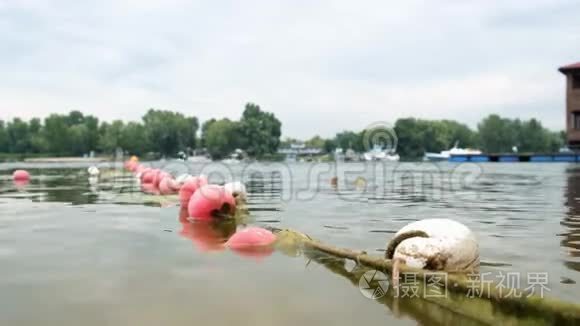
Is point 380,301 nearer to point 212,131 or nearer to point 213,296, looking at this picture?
point 213,296

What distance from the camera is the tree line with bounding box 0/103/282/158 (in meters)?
144

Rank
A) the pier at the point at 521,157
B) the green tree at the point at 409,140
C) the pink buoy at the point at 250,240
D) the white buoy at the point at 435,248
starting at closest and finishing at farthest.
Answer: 1. the white buoy at the point at 435,248
2. the pink buoy at the point at 250,240
3. the pier at the point at 521,157
4. the green tree at the point at 409,140

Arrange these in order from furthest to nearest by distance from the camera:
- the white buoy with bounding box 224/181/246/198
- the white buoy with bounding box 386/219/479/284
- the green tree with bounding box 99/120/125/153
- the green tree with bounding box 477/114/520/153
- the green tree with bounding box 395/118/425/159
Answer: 1. the green tree with bounding box 99/120/125/153
2. the green tree with bounding box 395/118/425/159
3. the green tree with bounding box 477/114/520/153
4. the white buoy with bounding box 224/181/246/198
5. the white buoy with bounding box 386/219/479/284

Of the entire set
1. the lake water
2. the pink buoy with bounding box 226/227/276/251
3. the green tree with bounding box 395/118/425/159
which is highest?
the green tree with bounding box 395/118/425/159

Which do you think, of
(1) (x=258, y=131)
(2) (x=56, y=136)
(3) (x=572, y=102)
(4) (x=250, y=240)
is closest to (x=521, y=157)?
(3) (x=572, y=102)

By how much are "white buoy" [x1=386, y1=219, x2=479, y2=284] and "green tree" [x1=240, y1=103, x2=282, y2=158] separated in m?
158

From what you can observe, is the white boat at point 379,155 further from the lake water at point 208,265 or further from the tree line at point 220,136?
the lake water at point 208,265

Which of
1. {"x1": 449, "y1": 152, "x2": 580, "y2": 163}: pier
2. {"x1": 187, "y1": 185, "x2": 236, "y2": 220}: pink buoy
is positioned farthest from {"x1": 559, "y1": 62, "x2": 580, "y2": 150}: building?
{"x1": 187, "y1": 185, "x2": 236, "y2": 220}: pink buoy

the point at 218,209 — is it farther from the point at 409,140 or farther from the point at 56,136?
the point at 409,140

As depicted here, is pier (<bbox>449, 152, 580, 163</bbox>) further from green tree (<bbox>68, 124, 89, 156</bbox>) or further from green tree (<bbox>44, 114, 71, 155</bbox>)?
green tree (<bbox>68, 124, 89, 156</bbox>)

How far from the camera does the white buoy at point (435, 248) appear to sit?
21.3ft

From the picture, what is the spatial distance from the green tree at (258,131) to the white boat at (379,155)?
31.7 metres

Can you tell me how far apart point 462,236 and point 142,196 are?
51.7 ft

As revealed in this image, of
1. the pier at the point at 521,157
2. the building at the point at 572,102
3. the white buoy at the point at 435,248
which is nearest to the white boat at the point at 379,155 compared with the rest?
the pier at the point at 521,157
